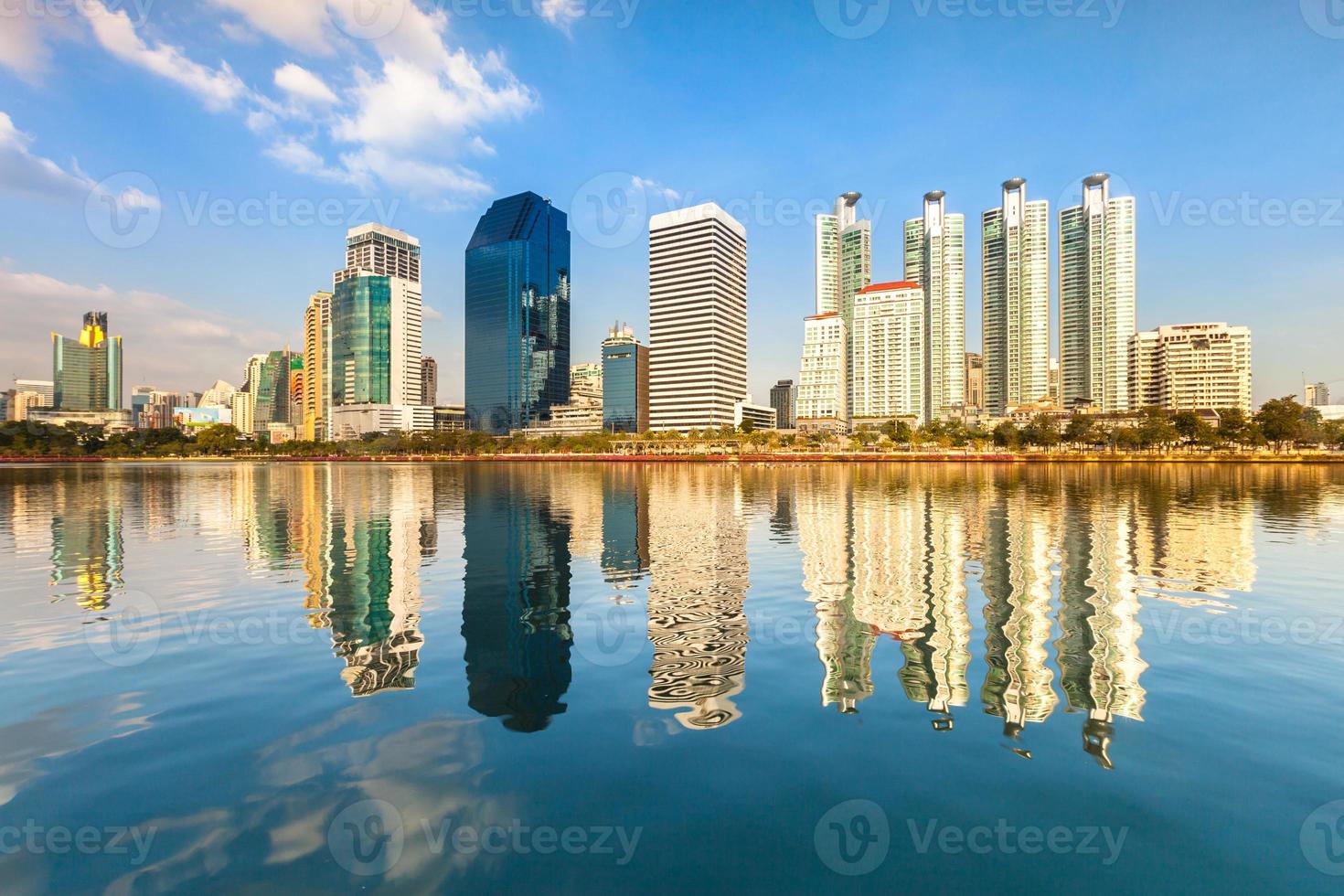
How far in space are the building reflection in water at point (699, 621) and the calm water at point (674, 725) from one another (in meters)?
0.14

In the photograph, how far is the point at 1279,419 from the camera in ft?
514

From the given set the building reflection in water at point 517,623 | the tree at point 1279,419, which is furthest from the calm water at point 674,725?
the tree at point 1279,419

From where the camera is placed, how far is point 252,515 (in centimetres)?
4750

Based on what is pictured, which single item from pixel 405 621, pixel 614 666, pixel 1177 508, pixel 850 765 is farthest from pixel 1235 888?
pixel 1177 508

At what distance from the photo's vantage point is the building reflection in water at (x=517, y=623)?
13.2m

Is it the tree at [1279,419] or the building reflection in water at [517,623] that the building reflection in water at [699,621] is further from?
the tree at [1279,419]

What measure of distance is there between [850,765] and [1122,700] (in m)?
6.84

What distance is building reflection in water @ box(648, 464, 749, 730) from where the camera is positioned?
13.2 m

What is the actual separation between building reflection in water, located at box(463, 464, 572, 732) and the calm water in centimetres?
14

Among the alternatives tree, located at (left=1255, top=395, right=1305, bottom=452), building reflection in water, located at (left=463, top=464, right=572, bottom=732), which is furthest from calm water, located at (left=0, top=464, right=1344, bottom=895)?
tree, located at (left=1255, top=395, right=1305, bottom=452)

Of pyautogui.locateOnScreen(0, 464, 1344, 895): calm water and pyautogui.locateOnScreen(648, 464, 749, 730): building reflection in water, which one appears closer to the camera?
pyautogui.locateOnScreen(0, 464, 1344, 895): calm water

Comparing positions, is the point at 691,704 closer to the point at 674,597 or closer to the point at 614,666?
the point at 614,666

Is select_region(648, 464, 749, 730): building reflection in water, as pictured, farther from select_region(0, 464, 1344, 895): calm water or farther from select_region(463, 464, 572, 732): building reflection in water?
select_region(463, 464, 572, 732): building reflection in water

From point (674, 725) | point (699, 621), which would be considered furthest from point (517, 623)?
point (674, 725)
